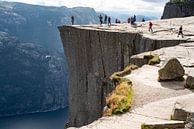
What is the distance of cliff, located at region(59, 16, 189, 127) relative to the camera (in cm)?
2659

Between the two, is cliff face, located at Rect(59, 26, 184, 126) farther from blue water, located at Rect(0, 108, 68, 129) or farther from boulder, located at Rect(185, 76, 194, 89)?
blue water, located at Rect(0, 108, 68, 129)

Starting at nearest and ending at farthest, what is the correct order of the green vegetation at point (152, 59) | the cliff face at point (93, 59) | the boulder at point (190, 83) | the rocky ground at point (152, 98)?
the rocky ground at point (152, 98), the boulder at point (190, 83), the green vegetation at point (152, 59), the cliff face at point (93, 59)

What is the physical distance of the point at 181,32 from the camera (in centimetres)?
2725

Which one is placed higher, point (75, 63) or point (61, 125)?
point (75, 63)

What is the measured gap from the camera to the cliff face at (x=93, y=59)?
26827 mm

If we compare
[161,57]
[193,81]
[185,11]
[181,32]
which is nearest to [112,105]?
[193,81]

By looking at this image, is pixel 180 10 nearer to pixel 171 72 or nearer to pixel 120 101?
pixel 171 72

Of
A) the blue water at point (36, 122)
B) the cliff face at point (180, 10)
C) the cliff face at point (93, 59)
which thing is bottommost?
the blue water at point (36, 122)

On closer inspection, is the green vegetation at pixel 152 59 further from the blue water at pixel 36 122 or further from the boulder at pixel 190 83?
the blue water at pixel 36 122

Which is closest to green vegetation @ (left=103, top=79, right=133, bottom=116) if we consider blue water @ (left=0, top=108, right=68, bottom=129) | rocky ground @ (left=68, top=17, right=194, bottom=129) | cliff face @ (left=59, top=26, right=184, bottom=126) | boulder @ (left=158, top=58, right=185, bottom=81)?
rocky ground @ (left=68, top=17, right=194, bottom=129)

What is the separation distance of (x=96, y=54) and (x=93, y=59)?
20.1 inches

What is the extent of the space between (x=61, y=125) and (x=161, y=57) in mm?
140278

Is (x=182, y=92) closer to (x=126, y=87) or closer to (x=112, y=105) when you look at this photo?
(x=126, y=87)

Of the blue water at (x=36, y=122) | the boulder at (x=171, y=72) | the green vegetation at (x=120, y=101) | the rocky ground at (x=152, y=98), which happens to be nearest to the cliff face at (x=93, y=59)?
the rocky ground at (x=152, y=98)
